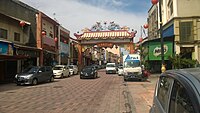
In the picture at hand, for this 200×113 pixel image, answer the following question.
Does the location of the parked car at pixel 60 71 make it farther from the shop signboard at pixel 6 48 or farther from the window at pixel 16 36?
the shop signboard at pixel 6 48

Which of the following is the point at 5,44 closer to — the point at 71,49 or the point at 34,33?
the point at 34,33

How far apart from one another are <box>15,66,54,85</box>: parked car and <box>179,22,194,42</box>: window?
16.3 m

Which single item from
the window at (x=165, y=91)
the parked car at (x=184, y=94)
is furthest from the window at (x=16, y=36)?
the parked car at (x=184, y=94)

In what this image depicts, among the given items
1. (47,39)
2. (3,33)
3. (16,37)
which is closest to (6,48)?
(3,33)

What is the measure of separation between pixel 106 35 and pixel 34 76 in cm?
3336

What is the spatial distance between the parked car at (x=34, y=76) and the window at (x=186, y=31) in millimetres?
16334

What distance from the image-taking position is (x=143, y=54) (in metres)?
40.1

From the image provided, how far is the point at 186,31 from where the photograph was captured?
33.3 metres

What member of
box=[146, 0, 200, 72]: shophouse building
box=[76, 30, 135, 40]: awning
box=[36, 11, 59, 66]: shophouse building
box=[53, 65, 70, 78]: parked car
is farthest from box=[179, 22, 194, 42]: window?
box=[76, 30, 135, 40]: awning

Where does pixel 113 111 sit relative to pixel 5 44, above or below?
below

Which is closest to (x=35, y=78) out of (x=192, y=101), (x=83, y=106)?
(x=83, y=106)

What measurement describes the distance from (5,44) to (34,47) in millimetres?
9507

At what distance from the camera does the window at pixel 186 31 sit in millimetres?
33062

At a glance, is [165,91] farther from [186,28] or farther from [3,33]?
[186,28]
